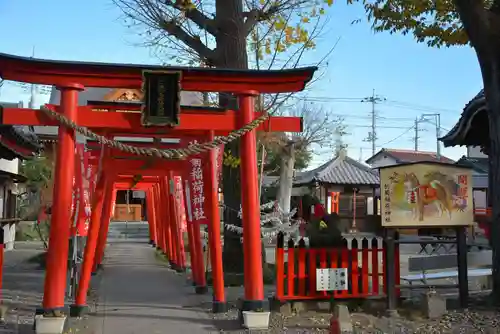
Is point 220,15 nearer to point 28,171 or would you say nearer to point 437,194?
point 437,194

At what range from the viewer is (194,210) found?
10812 millimetres

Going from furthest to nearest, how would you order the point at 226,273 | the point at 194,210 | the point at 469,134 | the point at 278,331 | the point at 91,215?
the point at 226,273 < the point at 469,134 < the point at 194,210 < the point at 91,215 < the point at 278,331

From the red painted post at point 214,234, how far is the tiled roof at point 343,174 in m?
27.2

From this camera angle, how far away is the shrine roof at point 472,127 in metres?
10.6

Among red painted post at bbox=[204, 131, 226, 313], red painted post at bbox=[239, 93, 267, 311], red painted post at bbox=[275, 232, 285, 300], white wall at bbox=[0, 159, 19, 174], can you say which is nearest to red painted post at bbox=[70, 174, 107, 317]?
red painted post at bbox=[204, 131, 226, 313]

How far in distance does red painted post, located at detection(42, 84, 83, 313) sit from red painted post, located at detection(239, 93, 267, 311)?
2.57 meters

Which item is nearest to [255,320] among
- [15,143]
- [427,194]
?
[427,194]

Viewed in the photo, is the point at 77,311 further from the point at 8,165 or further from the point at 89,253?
the point at 8,165

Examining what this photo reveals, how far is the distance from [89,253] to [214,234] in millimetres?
2235

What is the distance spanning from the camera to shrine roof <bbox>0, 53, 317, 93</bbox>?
25.6 feet

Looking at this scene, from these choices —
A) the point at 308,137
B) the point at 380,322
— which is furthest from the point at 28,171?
the point at 380,322

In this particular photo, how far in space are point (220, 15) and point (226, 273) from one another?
600cm

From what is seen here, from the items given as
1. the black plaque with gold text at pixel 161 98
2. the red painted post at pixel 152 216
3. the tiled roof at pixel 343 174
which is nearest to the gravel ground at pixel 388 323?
the black plaque with gold text at pixel 161 98

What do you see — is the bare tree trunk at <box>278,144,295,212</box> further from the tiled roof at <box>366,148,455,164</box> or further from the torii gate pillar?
the tiled roof at <box>366,148,455,164</box>
